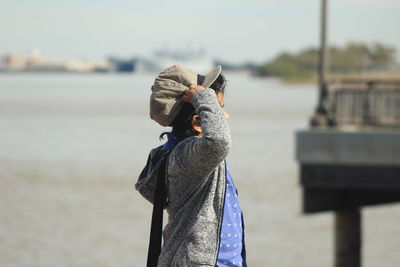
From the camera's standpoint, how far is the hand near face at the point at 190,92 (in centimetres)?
329

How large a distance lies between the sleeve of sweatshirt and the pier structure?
8.35 m

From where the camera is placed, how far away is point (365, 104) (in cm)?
1341

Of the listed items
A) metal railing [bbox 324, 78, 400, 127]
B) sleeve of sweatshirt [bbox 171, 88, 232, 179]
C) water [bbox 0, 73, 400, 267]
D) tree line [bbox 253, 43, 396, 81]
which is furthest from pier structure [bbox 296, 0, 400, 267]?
tree line [bbox 253, 43, 396, 81]

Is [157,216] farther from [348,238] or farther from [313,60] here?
[313,60]

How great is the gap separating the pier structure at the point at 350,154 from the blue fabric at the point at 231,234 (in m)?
8.25

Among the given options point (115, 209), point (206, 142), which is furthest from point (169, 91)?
point (115, 209)

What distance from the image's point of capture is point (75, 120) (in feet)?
179

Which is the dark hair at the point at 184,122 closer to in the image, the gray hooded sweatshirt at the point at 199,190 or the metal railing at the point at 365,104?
the gray hooded sweatshirt at the point at 199,190

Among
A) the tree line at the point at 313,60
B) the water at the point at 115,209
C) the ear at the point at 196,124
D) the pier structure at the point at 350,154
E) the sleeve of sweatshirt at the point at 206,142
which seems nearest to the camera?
the sleeve of sweatshirt at the point at 206,142

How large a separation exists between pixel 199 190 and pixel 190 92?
1.15 ft

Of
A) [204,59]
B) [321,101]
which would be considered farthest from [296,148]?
[204,59]

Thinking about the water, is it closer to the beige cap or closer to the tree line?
the beige cap

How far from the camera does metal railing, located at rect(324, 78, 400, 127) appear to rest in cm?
1311

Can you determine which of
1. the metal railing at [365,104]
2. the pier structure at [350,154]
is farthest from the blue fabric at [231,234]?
the metal railing at [365,104]
